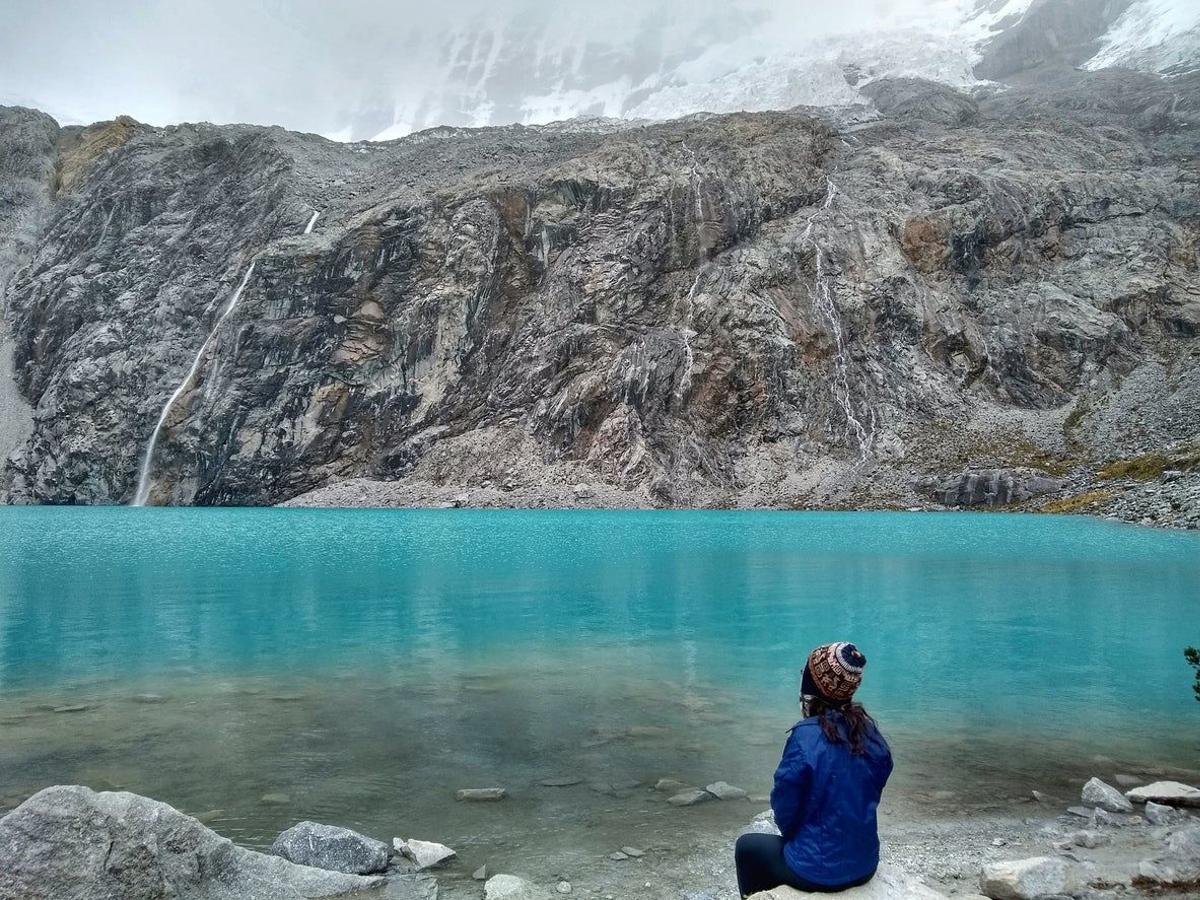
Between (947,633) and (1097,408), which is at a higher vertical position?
(1097,408)

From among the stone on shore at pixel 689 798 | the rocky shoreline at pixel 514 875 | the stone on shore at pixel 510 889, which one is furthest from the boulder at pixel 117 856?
the stone on shore at pixel 689 798

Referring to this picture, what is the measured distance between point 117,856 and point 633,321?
9289 cm

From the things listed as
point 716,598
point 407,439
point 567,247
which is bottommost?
point 716,598

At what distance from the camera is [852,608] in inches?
1027

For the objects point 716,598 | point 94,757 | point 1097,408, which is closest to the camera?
point 94,757

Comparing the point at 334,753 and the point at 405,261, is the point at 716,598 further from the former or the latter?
the point at 405,261

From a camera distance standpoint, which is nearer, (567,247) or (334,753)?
(334,753)

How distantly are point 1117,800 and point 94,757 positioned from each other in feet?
42.3

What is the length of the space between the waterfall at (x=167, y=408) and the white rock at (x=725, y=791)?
95936mm

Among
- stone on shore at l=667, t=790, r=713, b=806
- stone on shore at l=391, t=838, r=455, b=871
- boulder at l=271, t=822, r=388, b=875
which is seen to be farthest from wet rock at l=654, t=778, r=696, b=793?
boulder at l=271, t=822, r=388, b=875

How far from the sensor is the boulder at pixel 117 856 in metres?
6.53

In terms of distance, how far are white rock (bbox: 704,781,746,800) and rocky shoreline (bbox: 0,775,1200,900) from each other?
51 cm

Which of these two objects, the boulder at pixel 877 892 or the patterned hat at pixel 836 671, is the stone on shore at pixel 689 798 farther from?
the patterned hat at pixel 836 671

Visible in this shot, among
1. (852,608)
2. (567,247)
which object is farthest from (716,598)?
(567,247)
